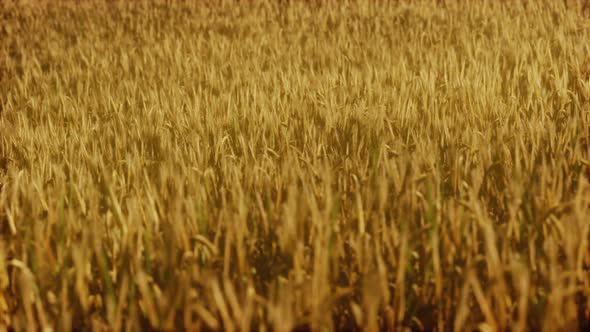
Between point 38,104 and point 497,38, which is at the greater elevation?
point 497,38

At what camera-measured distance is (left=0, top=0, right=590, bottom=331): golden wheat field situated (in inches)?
36.3

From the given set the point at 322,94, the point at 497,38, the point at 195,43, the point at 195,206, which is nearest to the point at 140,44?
the point at 195,43

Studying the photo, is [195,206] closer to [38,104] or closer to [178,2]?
[38,104]

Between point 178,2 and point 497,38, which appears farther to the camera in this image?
point 178,2

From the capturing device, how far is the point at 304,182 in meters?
1.15

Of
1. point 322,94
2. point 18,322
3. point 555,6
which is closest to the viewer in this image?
point 18,322

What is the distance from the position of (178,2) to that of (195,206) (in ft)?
16.2

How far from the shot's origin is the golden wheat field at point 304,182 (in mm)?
922

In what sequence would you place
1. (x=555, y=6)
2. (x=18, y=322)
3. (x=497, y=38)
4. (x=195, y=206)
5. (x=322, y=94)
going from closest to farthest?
(x=18, y=322) → (x=195, y=206) → (x=322, y=94) → (x=497, y=38) → (x=555, y=6)

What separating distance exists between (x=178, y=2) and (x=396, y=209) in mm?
4965

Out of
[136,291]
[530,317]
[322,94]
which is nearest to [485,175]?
[530,317]

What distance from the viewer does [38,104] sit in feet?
8.21

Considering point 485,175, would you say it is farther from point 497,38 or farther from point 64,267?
point 497,38

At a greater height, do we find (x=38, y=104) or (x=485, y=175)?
(x=485, y=175)
